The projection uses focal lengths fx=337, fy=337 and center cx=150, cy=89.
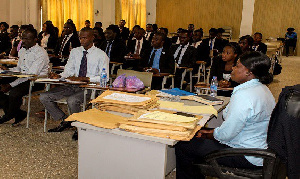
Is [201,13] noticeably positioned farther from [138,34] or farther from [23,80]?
[23,80]

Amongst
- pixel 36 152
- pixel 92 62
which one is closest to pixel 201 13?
pixel 92 62

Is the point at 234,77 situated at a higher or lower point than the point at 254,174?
higher

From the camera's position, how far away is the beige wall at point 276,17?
59.2 feet

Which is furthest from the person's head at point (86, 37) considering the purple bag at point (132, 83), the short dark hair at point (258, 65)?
the short dark hair at point (258, 65)

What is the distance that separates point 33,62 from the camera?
16.0ft

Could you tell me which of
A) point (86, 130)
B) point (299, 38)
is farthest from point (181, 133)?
point (299, 38)

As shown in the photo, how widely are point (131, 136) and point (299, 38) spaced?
1817cm

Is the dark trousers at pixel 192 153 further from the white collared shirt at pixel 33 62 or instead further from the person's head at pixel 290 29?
the person's head at pixel 290 29

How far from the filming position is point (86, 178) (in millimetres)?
2445

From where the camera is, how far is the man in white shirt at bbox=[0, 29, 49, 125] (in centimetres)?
469

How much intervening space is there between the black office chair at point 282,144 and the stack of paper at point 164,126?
25 cm

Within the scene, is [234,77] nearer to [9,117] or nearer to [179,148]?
[179,148]

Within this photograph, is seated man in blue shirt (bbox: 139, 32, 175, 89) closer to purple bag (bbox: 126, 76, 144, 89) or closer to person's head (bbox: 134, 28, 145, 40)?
purple bag (bbox: 126, 76, 144, 89)

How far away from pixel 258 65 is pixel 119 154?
119 centimetres
